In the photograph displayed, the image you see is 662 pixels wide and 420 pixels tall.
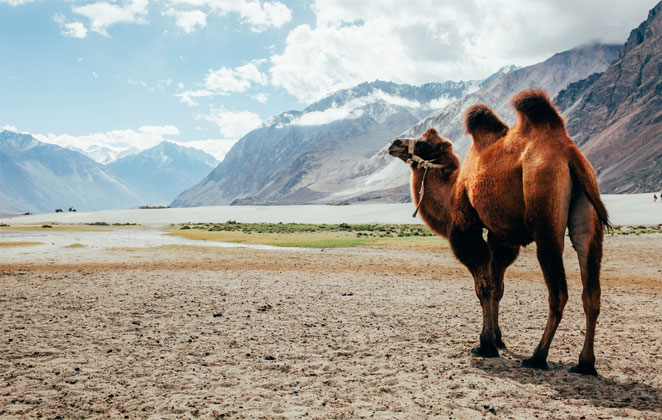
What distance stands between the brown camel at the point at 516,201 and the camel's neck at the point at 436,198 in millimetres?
16

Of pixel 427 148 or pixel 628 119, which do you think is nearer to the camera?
pixel 427 148

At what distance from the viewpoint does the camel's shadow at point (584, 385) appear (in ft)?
18.2

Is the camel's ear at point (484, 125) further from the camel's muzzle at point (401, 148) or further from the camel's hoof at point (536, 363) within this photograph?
the camel's hoof at point (536, 363)

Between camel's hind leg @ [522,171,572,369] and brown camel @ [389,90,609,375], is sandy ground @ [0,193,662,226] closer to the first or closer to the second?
brown camel @ [389,90,609,375]

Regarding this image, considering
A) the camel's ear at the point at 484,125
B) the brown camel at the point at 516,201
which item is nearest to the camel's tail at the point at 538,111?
the brown camel at the point at 516,201

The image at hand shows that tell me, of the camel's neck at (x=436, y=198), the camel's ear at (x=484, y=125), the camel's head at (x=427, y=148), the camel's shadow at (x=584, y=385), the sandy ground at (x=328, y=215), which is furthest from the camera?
the sandy ground at (x=328, y=215)

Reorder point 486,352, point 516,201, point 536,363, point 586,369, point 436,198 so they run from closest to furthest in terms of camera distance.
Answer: point 586,369, point 516,201, point 536,363, point 486,352, point 436,198

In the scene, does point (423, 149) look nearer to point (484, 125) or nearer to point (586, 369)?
point (484, 125)

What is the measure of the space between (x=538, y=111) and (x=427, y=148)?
2132mm

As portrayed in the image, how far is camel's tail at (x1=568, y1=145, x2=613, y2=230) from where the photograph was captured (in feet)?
19.7

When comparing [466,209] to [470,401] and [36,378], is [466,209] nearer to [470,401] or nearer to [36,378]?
[470,401]

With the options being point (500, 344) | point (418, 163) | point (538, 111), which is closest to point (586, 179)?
point (538, 111)

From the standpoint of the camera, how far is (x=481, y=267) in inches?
291

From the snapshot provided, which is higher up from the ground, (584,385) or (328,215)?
(328,215)
